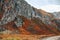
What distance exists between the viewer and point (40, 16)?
7688 centimetres

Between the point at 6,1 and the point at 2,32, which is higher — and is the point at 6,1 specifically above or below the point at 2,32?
above

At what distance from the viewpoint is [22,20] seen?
65375 millimetres

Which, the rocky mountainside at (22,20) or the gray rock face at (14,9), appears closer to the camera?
the rocky mountainside at (22,20)

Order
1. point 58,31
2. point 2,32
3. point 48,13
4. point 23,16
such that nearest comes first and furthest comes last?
point 2,32 → point 23,16 → point 58,31 → point 48,13

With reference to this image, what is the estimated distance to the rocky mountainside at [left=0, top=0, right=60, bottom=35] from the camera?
62.7 m

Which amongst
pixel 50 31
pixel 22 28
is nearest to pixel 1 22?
pixel 22 28

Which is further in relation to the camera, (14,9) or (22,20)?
(14,9)

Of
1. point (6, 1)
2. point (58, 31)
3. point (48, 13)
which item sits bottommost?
point (58, 31)

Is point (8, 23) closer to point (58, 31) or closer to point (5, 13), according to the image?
point (5, 13)

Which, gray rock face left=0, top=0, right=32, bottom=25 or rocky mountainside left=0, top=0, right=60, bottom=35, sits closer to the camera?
rocky mountainside left=0, top=0, right=60, bottom=35

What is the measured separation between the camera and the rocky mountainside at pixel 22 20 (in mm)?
62734

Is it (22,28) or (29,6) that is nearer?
(22,28)

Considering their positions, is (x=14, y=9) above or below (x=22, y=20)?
above

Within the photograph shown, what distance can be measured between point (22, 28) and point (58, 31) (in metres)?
15.0
